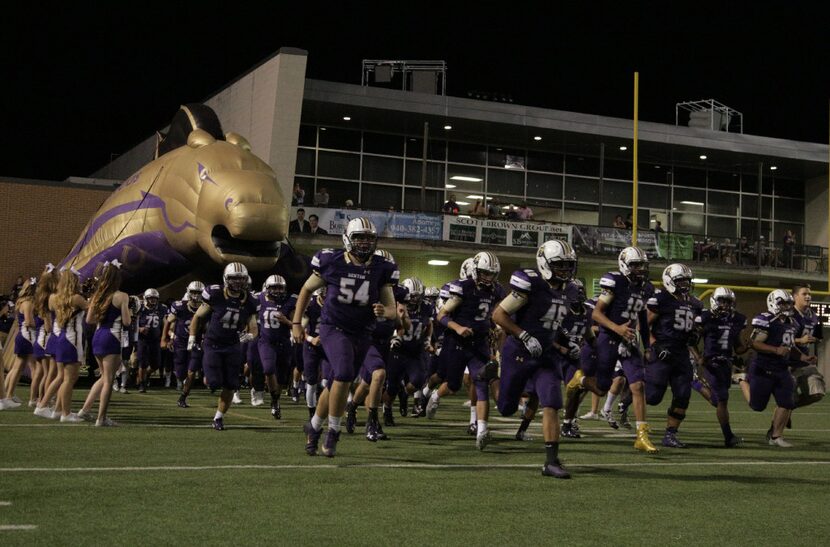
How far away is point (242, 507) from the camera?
6246 millimetres

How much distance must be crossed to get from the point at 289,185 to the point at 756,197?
20.5 meters

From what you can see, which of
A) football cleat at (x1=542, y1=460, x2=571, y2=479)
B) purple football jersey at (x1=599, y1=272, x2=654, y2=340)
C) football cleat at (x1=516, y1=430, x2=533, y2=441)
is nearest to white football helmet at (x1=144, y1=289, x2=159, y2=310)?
football cleat at (x1=516, y1=430, x2=533, y2=441)

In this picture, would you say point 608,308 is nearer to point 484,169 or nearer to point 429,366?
point 429,366

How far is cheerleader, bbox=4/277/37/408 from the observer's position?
14.0 m

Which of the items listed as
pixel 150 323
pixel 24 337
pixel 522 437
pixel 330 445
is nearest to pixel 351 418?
pixel 522 437

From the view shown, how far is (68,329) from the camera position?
12430mm

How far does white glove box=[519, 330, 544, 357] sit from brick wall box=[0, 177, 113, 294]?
75.2ft

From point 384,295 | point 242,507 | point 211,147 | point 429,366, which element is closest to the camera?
point 242,507

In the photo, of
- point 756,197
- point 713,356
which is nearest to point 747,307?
point 756,197

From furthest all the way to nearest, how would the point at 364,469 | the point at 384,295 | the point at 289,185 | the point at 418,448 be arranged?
the point at 289,185, the point at 418,448, the point at 384,295, the point at 364,469

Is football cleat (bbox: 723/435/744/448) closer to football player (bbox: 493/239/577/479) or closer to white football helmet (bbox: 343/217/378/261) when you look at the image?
football player (bbox: 493/239/577/479)

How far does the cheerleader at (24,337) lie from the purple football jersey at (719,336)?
8.33 metres

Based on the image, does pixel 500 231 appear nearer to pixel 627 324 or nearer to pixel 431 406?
pixel 431 406

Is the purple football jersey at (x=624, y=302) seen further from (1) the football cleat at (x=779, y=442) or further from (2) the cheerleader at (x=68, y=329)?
(2) the cheerleader at (x=68, y=329)
